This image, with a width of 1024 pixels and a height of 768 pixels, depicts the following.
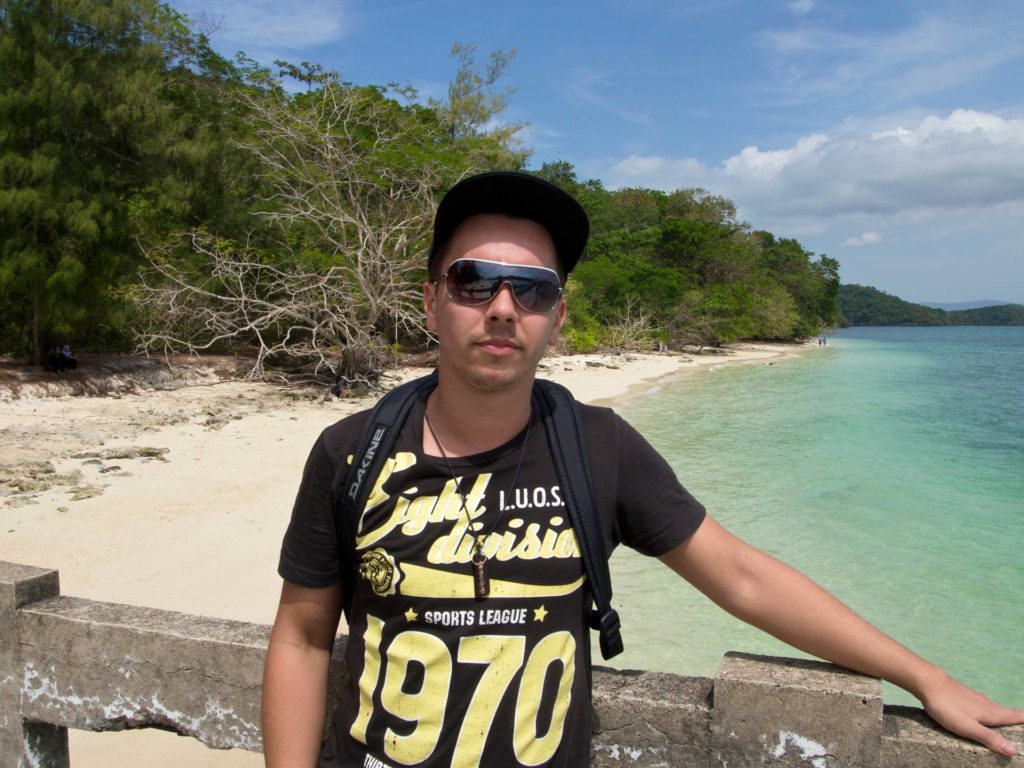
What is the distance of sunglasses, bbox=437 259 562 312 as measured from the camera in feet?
4.78

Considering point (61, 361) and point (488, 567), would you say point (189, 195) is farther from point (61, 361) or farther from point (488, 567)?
point (488, 567)

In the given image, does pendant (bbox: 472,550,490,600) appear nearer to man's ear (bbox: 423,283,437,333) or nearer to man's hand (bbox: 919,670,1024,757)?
man's ear (bbox: 423,283,437,333)

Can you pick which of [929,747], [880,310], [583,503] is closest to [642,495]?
[583,503]

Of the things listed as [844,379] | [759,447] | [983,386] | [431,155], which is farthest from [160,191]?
[983,386]

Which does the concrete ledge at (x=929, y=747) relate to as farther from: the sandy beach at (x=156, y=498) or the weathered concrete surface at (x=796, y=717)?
the sandy beach at (x=156, y=498)

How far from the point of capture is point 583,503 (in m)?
1.36

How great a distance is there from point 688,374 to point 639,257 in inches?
636

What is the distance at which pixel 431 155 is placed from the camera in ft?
57.4

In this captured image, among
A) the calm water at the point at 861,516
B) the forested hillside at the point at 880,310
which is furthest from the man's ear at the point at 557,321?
the forested hillside at the point at 880,310

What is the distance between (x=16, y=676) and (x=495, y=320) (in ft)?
5.48

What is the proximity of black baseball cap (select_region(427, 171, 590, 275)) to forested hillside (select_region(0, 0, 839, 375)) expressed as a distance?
13641mm

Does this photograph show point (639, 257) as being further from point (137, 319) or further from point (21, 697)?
point (21, 697)

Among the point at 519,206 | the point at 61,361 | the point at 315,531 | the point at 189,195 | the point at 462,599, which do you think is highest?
the point at 189,195

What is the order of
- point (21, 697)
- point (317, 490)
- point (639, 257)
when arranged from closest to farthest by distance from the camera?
point (317, 490), point (21, 697), point (639, 257)
